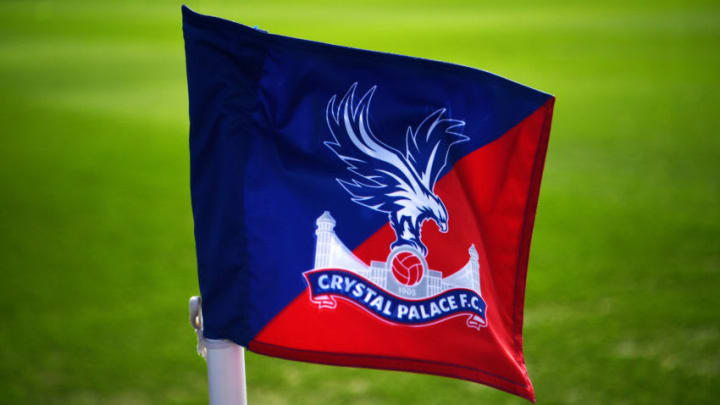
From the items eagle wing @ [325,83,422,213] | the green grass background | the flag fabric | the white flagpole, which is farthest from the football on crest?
the green grass background

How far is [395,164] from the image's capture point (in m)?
2.19

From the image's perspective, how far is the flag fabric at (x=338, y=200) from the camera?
2.13 metres

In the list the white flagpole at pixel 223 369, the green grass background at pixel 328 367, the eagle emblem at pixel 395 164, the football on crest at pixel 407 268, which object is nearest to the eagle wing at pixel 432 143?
the eagle emblem at pixel 395 164

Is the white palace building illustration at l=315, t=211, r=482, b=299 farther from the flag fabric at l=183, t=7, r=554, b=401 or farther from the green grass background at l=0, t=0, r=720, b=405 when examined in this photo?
the green grass background at l=0, t=0, r=720, b=405

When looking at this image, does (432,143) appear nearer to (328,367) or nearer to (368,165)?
(368,165)

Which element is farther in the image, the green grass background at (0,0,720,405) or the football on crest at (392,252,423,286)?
the green grass background at (0,0,720,405)

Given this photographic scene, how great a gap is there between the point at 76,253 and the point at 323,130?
4.19 meters

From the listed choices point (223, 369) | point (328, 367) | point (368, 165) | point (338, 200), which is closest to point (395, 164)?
point (368, 165)

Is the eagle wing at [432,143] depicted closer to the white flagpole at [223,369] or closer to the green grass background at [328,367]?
the white flagpole at [223,369]

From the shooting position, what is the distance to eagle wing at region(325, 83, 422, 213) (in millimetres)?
2158

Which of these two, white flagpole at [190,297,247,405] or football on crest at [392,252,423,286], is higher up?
football on crest at [392,252,423,286]

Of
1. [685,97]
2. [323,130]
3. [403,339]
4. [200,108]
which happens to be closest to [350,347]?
[403,339]

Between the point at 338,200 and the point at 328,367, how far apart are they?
7.57ft

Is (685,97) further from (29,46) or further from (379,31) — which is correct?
(29,46)
